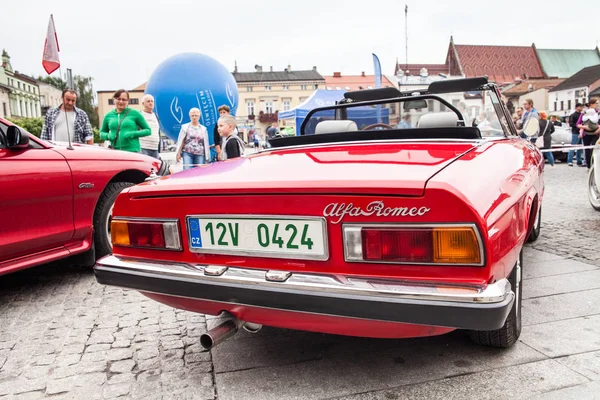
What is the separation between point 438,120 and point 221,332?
69.6 inches

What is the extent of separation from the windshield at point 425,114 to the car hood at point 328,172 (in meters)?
0.56

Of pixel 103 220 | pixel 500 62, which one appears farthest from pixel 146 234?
pixel 500 62

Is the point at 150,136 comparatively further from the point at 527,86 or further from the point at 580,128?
the point at 527,86

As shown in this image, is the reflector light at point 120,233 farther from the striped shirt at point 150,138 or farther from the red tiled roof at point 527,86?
the red tiled roof at point 527,86

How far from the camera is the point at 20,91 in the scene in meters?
77.3

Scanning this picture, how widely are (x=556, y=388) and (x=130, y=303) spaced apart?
2616 mm

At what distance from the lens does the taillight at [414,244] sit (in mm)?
1676

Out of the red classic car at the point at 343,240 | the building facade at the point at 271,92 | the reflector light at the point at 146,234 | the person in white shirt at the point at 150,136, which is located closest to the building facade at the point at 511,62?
the building facade at the point at 271,92

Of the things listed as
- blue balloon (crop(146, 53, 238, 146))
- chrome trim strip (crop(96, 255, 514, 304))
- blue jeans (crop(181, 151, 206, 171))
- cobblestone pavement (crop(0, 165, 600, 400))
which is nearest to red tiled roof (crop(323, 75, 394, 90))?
blue balloon (crop(146, 53, 238, 146))

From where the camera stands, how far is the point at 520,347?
8.03 ft

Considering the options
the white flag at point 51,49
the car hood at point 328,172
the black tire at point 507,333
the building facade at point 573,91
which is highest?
the building facade at point 573,91

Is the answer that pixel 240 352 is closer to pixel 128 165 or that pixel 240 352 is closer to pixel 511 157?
pixel 511 157

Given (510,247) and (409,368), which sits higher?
(510,247)

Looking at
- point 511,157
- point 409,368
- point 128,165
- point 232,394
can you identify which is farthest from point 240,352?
point 128,165
